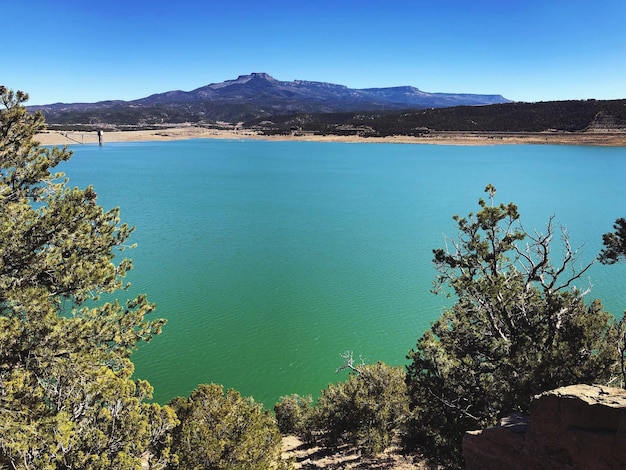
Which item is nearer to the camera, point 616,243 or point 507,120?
point 616,243

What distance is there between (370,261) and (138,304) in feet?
64.9

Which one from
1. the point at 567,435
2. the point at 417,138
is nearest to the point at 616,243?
the point at 567,435

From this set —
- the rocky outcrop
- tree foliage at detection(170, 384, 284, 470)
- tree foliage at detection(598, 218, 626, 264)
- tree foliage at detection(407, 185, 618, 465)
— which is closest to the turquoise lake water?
tree foliage at detection(170, 384, 284, 470)

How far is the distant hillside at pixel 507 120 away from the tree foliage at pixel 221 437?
4776 inches

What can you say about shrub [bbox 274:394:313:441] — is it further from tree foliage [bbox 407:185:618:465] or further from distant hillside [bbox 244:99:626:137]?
distant hillside [bbox 244:99:626:137]

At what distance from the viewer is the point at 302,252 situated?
29.6m

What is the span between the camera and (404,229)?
35719 millimetres

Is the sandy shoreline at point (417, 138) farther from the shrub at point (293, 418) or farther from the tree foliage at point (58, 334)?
the tree foliage at point (58, 334)

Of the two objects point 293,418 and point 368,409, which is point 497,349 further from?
point 293,418

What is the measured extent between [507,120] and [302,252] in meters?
115

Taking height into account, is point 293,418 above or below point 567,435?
below

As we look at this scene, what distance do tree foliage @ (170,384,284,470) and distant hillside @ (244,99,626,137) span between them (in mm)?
121314

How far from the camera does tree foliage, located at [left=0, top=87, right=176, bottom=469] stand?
6418 millimetres

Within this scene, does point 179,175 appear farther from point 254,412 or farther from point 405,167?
point 254,412
